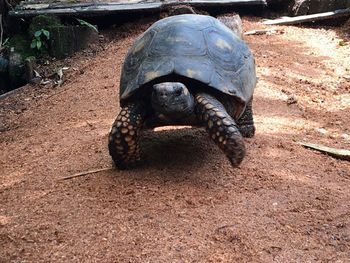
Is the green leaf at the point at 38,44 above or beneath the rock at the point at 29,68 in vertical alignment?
above

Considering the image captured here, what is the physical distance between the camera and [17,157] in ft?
15.9

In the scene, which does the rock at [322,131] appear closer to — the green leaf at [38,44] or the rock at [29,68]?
the rock at [29,68]

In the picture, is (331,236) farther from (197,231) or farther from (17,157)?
(17,157)

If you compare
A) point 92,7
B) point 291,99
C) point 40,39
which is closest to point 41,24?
point 40,39

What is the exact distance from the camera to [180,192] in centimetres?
363

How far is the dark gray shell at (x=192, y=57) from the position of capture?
3.80 meters

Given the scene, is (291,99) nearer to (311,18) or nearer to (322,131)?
(322,131)

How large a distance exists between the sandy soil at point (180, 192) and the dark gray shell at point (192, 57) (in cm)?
64

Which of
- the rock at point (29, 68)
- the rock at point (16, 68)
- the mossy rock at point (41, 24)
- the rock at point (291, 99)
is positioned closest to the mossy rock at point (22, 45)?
the rock at point (16, 68)

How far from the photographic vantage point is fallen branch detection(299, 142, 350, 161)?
4.33 meters

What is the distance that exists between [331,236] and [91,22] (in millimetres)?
6715

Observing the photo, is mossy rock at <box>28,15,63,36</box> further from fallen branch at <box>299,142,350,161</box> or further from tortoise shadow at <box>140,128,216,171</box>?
fallen branch at <box>299,142,350,161</box>

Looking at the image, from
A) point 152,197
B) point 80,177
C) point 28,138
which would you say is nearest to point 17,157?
point 28,138

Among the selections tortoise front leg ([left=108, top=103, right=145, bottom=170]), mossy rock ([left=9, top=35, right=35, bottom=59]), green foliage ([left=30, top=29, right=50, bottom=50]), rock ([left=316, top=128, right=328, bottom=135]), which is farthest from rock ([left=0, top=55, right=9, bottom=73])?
rock ([left=316, top=128, right=328, bottom=135])
